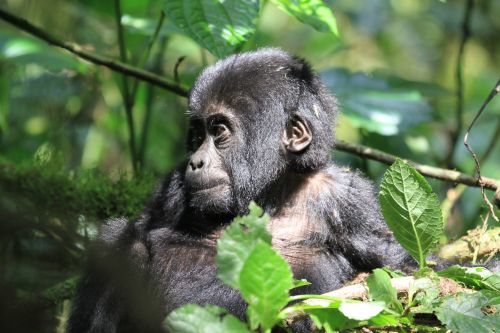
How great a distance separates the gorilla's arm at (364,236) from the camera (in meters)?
3.45

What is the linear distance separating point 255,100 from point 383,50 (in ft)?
22.4

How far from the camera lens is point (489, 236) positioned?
11.8 feet

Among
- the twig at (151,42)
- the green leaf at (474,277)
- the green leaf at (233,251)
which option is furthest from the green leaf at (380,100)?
the green leaf at (233,251)

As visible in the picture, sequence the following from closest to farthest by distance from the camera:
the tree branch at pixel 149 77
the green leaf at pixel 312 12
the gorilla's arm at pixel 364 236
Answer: the gorilla's arm at pixel 364 236 < the green leaf at pixel 312 12 < the tree branch at pixel 149 77

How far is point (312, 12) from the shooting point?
3.71 meters

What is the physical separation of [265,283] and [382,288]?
636 mm

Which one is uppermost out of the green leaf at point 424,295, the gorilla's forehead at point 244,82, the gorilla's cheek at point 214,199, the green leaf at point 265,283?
the green leaf at point 265,283

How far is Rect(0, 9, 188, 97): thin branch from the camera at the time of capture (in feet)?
13.2

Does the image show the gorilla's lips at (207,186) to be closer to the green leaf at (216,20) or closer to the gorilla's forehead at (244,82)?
the gorilla's forehead at (244,82)

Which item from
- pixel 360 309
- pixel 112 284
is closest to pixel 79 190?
pixel 112 284

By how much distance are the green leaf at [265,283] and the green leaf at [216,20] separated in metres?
1.70

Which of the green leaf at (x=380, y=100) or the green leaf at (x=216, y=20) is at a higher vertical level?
the green leaf at (x=216, y=20)

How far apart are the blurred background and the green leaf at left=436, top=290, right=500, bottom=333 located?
1.23 metres

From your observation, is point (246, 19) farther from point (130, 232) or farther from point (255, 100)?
point (130, 232)
